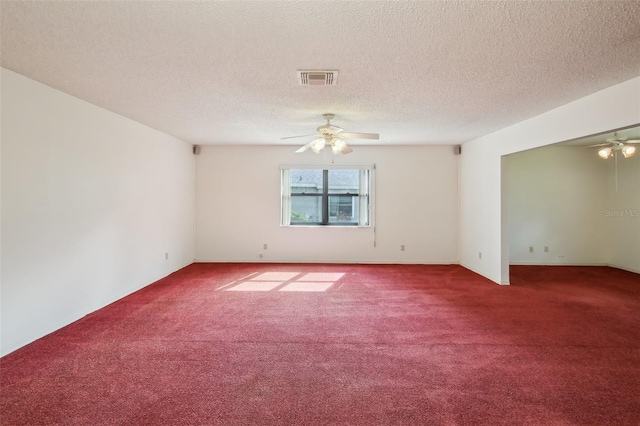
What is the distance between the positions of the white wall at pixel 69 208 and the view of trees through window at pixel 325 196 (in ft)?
8.31

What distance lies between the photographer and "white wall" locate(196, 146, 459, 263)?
5914 mm

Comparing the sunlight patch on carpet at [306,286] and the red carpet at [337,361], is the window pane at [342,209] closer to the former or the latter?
the sunlight patch on carpet at [306,286]

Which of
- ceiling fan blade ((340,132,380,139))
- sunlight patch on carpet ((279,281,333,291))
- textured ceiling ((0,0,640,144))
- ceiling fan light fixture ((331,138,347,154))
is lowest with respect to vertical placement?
sunlight patch on carpet ((279,281,333,291))

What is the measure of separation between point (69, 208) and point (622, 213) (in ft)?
28.7

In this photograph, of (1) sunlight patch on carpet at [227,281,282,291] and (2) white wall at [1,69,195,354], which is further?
(1) sunlight patch on carpet at [227,281,282,291]

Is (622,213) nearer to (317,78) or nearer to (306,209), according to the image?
(306,209)

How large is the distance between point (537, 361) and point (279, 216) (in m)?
4.62

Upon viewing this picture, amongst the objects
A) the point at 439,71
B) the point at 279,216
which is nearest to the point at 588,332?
the point at 439,71

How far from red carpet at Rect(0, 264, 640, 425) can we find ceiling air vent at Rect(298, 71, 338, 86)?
91.5 inches

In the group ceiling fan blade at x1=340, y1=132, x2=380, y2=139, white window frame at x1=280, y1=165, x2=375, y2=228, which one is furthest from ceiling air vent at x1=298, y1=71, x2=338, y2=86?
white window frame at x1=280, y1=165, x2=375, y2=228

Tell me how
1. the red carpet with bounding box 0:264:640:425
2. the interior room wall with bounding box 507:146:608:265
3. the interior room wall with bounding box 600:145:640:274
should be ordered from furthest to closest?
the interior room wall with bounding box 507:146:608:265 < the interior room wall with bounding box 600:145:640:274 < the red carpet with bounding box 0:264:640:425

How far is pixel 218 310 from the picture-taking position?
3410 millimetres

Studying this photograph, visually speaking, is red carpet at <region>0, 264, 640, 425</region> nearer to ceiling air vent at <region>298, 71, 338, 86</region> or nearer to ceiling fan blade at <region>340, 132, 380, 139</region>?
ceiling fan blade at <region>340, 132, 380, 139</region>

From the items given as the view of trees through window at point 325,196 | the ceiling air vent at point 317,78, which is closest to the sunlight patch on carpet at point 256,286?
the view of trees through window at point 325,196
